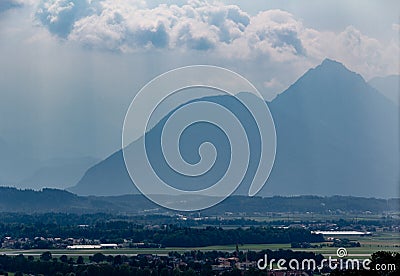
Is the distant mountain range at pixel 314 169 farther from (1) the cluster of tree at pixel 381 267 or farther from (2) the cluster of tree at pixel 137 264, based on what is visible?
(1) the cluster of tree at pixel 381 267

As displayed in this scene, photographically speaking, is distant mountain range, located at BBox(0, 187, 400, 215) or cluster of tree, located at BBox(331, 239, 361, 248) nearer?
cluster of tree, located at BBox(331, 239, 361, 248)

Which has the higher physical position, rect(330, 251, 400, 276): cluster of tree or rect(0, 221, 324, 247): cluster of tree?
rect(0, 221, 324, 247): cluster of tree

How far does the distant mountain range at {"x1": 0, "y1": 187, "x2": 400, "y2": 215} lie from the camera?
112250 millimetres

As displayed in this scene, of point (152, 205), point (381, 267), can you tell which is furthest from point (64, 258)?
point (152, 205)

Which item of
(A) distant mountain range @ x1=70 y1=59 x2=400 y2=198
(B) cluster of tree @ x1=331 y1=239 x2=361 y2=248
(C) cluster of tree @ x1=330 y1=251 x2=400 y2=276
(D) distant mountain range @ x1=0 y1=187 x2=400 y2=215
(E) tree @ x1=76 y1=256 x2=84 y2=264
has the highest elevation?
(A) distant mountain range @ x1=70 y1=59 x2=400 y2=198

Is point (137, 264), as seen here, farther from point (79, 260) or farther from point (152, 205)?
point (152, 205)

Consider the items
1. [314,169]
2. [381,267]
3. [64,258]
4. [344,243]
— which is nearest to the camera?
[381,267]

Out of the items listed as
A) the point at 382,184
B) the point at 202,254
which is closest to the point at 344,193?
the point at 382,184

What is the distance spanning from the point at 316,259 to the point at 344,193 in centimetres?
13233

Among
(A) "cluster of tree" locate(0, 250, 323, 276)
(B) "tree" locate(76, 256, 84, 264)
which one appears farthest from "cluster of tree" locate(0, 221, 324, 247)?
(B) "tree" locate(76, 256, 84, 264)

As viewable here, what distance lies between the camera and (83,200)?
5005 inches

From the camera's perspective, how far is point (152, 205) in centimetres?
12519

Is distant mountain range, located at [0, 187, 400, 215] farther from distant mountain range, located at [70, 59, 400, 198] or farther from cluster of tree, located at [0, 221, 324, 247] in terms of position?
cluster of tree, located at [0, 221, 324, 247]

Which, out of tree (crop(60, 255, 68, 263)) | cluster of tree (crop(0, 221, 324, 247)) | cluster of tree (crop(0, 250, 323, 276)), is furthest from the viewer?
cluster of tree (crop(0, 221, 324, 247))
